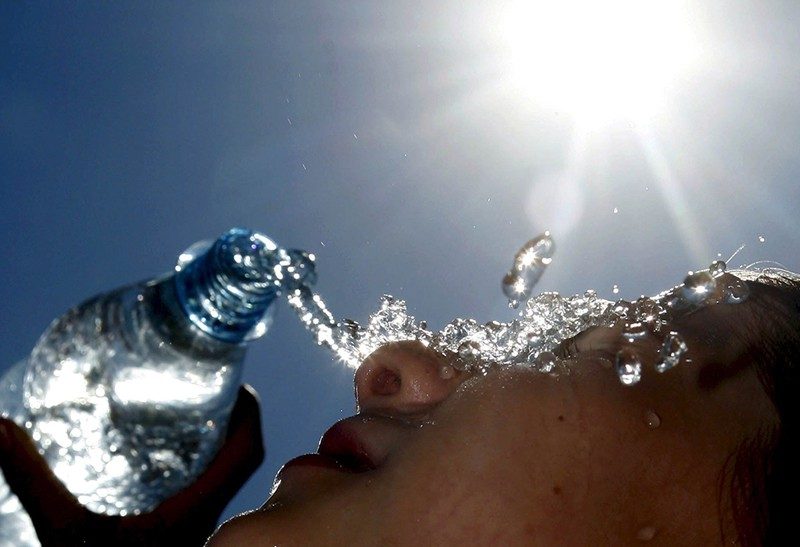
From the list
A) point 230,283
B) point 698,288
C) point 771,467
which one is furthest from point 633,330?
point 230,283

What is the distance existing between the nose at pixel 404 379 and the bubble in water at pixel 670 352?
1.15 feet

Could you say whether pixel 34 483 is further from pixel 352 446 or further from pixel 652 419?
pixel 652 419

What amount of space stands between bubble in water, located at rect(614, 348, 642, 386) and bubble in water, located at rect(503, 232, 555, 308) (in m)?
0.54

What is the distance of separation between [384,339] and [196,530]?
25.5 inches

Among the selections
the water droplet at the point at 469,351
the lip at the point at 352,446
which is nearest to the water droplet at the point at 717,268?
the water droplet at the point at 469,351

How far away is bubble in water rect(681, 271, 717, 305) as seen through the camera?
1.26 meters

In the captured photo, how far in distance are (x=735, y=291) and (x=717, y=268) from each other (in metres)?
0.13

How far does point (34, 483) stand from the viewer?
105cm

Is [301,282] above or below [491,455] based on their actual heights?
above

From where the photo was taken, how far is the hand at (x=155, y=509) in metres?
1.03

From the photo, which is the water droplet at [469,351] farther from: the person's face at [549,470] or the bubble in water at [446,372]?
the person's face at [549,470]

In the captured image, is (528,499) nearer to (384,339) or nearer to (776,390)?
(776,390)

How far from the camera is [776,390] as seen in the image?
3.50 feet

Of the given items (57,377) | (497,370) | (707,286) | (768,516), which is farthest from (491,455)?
(57,377)
